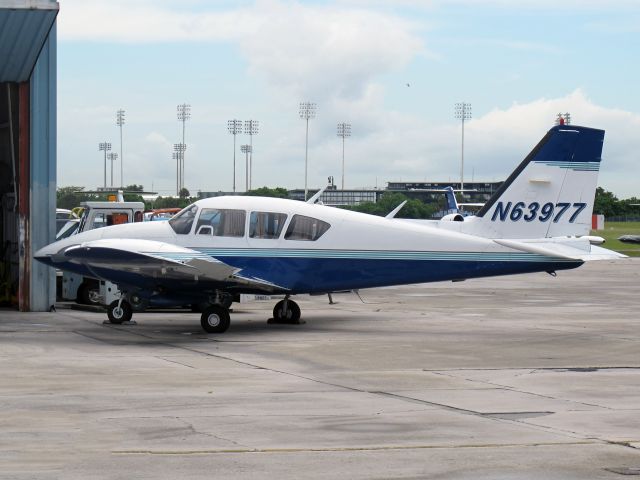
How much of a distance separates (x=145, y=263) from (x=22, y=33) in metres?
6.06

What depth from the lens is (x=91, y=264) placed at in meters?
18.7

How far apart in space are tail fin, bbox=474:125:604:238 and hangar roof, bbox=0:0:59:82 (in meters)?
9.09

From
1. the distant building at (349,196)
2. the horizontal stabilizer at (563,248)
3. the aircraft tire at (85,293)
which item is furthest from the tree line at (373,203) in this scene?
the horizontal stabilizer at (563,248)

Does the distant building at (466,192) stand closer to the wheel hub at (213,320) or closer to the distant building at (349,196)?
the distant building at (349,196)

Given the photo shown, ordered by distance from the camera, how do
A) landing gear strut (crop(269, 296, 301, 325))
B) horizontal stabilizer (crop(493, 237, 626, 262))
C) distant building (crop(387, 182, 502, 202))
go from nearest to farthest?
1. horizontal stabilizer (crop(493, 237, 626, 262))
2. landing gear strut (crop(269, 296, 301, 325))
3. distant building (crop(387, 182, 502, 202))

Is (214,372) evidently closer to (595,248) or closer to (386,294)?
(595,248)

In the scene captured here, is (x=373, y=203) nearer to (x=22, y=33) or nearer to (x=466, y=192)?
(x=466, y=192)

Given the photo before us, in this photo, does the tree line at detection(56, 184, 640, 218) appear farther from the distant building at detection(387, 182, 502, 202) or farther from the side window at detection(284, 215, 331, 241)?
the side window at detection(284, 215, 331, 241)

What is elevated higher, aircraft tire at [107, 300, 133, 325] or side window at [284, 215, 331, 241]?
side window at [284, 215, 331, 241]

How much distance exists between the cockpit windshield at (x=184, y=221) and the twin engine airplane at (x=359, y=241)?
0.02 m

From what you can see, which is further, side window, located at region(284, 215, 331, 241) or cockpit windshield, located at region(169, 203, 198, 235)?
cockpit windshield, located at region(169, 203, 198, 235)

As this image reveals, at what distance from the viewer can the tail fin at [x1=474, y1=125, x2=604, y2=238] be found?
64.1 feet

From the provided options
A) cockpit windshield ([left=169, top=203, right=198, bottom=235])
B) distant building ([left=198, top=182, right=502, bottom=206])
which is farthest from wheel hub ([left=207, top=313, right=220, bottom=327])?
distant building ([left=198, top=182, right=502, bottom=206])

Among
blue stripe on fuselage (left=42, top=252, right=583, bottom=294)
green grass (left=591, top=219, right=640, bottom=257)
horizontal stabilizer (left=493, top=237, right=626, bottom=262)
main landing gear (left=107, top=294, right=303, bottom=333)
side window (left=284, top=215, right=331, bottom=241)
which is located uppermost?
side window (left=284, top=215, right=331, bottom=241)
